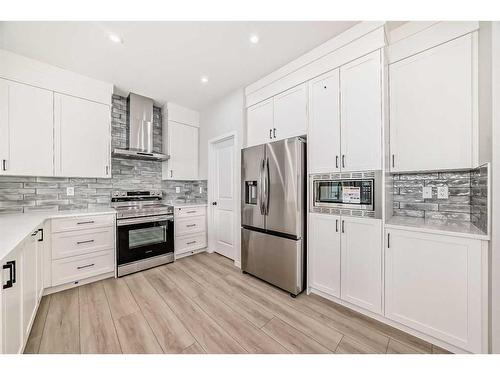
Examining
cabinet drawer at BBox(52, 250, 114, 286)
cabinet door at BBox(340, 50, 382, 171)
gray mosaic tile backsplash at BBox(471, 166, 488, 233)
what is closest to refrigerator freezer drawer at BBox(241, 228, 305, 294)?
cabinet door at BBox(340, 50, 382, 171)

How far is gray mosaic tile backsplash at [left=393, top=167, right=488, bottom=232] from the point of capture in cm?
156

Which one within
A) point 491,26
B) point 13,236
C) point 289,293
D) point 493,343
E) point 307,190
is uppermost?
point 491,26

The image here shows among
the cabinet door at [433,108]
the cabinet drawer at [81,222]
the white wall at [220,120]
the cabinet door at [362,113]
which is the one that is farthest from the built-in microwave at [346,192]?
the cabinet drawer at [81,222]

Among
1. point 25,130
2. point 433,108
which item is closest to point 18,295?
point 25,130

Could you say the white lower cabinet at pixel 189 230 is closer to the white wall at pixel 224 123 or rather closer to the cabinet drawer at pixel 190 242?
the cabinet drawer at pixel 190 242

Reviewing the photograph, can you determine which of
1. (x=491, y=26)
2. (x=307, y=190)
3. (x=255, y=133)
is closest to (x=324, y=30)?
(x=491, y=26)

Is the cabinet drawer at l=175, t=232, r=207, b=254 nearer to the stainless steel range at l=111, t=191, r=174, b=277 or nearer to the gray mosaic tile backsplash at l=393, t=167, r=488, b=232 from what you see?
the stainless steel range at l=111, t=191, r=174, b=277

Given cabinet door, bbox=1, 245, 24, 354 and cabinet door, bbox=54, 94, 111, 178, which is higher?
cabinet door, bbox=54, 94, 111, 178

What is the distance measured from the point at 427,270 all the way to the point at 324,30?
2301 mm

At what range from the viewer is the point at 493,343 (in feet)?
4.20

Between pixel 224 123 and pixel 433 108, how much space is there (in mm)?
2635

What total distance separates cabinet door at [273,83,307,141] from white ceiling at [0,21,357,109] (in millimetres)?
393
